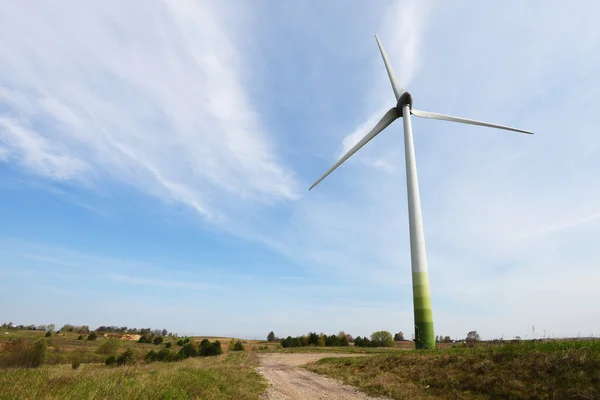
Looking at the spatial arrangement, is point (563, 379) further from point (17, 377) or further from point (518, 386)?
point (17, 377)

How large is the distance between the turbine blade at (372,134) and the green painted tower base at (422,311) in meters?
21.7

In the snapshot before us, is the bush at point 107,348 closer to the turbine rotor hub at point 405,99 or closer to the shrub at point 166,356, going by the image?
the shrub at point 166,356

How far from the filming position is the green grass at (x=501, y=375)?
47.3 feet

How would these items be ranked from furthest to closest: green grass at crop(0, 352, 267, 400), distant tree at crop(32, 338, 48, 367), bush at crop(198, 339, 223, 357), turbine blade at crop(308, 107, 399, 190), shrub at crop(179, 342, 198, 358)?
1. bush at crop(198, 339, 223, 357)
2. shrub at crop(179, 342, 198, 358)
3. distant tree at crop(32, 338, 48, 367)
4. turbine blade at crop(308, 107, 399, 190)
5. green grass at crop(0, 352, 267, 400)

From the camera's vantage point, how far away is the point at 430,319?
31.8 meters

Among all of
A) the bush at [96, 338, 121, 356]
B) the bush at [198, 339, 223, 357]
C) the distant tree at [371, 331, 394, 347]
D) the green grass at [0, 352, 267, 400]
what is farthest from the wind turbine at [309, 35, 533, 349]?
the bush at [96, 338, 121, 356]

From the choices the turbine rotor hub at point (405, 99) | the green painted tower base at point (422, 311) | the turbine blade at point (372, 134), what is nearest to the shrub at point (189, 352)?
the turbine blade at point (372, 134)

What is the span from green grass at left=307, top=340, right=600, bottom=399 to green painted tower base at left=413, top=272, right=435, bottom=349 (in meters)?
7.32

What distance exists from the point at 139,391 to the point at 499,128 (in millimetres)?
49260

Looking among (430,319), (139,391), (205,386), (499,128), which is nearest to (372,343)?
(430,319)

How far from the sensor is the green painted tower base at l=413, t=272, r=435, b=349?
31500mm

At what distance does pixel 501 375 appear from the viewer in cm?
1683

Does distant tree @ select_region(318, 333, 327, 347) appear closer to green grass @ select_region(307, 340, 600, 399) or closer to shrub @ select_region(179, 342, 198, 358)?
shrub @ select_region(179, 342, 198, 358)

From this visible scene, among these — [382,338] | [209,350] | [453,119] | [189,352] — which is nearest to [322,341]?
[382,338]
